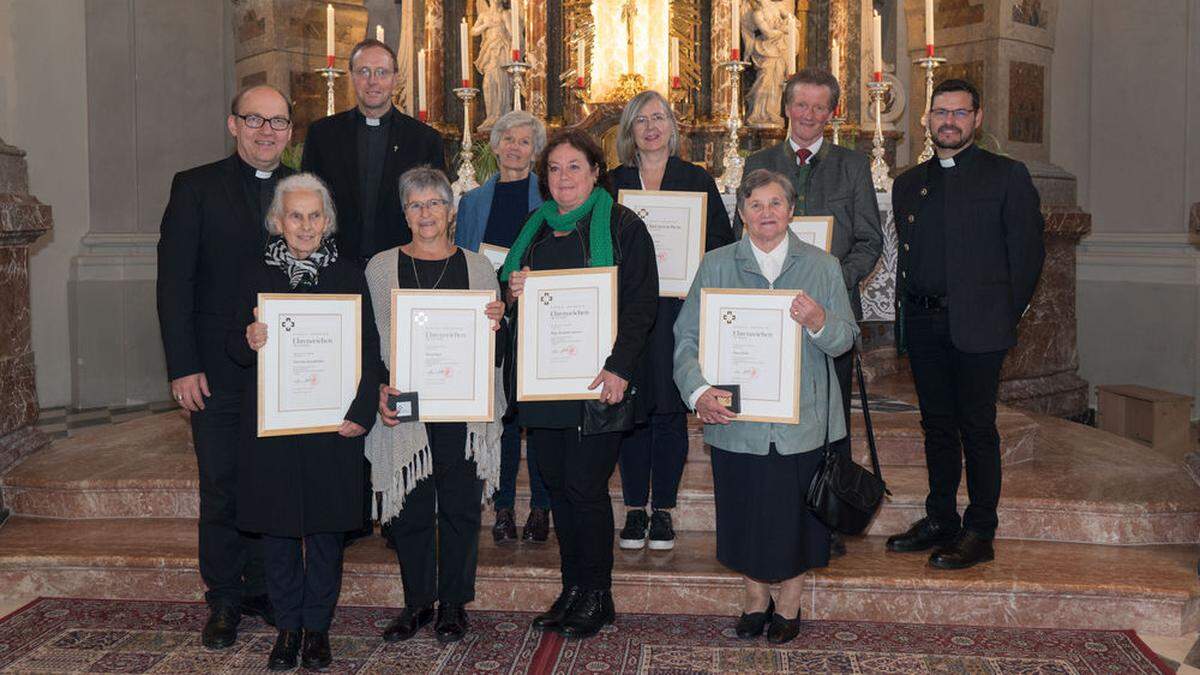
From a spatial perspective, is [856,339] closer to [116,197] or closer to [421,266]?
[421,266]

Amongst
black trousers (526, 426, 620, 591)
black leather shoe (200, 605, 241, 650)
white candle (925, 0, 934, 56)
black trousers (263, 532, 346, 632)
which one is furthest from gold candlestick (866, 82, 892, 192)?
black leather shoe (200, 605, 241, 650)

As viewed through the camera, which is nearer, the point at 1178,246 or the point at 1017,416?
the point at 1017,416

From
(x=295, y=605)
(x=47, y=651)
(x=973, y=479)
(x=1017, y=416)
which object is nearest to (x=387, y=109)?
(x=295, y=605)

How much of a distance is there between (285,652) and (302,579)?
0.86 feet

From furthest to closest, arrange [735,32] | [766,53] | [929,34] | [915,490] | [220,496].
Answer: [766,53] < [735,32] < [929,34] < [915,490] < [220,496]

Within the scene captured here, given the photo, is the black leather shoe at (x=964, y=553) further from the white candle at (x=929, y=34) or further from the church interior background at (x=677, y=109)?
the white candle at (x=929, y=34)

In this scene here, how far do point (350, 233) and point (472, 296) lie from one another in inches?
38.2

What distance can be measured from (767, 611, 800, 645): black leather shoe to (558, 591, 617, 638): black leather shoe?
642mm

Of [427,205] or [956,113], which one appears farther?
[956,113]

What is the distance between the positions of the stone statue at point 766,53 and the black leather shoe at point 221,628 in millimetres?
5515

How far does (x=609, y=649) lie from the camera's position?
4.19 m

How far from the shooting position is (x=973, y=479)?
4.61 meters

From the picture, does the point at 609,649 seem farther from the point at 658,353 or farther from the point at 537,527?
the point at 658,353

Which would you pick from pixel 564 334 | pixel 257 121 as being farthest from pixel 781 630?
pixel 257 121
